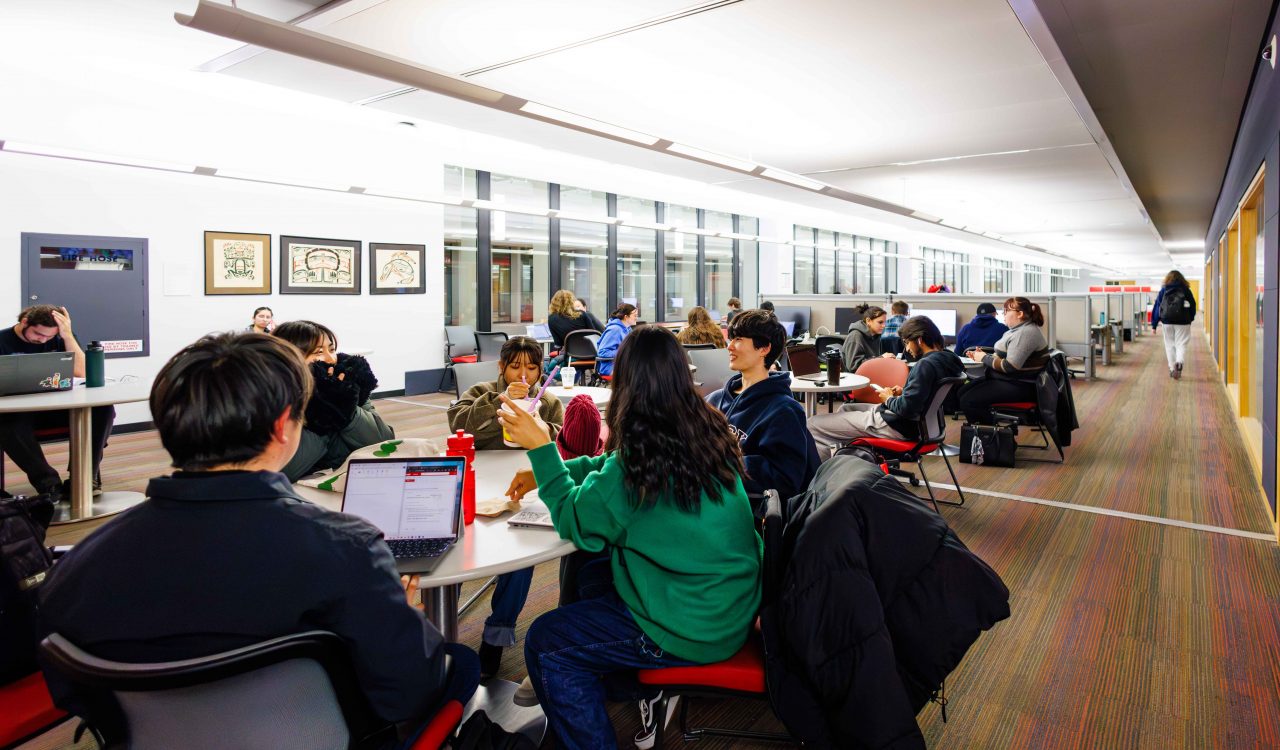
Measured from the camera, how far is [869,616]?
1.42 m

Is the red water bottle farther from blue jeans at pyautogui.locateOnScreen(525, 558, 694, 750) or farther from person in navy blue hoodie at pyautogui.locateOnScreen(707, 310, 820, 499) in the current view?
person in navy blue hoodie at pyautogui.locateOnScreen(707, 310, 820, 499)

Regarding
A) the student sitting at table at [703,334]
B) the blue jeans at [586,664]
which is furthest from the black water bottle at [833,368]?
the blue jeans at [586,664]

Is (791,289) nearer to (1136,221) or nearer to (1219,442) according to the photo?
(1136,221)

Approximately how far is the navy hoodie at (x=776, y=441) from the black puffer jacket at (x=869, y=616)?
0.59 meters

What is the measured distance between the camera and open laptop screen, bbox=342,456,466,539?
61.3 inches

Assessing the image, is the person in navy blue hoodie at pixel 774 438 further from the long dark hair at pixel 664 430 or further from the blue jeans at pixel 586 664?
the blue jeans at pixel 586 664

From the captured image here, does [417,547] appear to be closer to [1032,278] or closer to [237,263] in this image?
[237,263]

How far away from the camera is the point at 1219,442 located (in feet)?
19.3

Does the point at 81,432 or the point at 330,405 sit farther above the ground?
the point at 330,405

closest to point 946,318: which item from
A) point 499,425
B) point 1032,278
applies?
point 499,425

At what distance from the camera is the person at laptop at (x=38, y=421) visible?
13.4ft

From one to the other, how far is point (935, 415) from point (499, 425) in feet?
8.17

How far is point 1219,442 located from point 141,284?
9.03 m

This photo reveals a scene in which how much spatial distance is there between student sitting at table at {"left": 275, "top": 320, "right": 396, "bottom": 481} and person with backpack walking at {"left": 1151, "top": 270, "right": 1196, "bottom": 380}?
986cm
